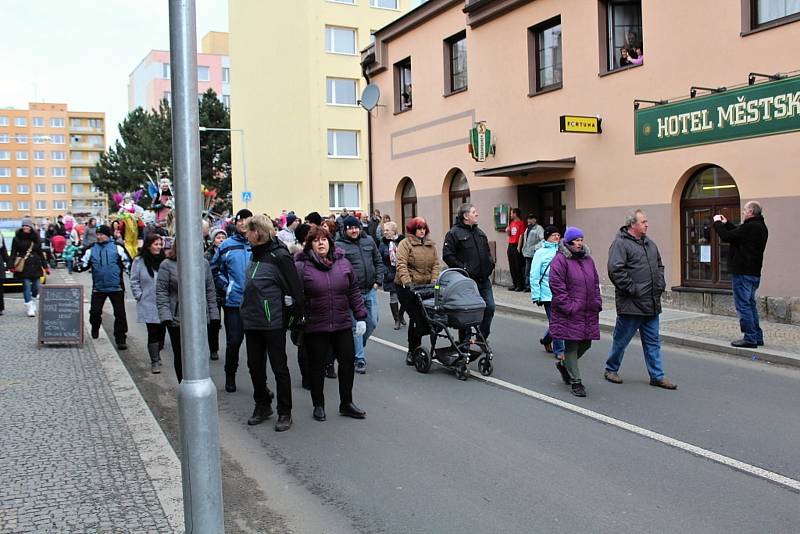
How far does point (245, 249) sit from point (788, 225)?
8.44 meters

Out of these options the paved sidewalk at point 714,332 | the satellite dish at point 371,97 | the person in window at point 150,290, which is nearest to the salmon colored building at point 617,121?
the paved sidewalk at point 714,332

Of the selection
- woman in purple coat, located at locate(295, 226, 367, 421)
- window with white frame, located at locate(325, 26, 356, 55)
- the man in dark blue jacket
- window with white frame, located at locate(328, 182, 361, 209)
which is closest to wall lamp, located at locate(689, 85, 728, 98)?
the man in dark blue jacket

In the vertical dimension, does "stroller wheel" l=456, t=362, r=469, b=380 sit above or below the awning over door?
below

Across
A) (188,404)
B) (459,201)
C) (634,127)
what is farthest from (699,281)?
(188,404)

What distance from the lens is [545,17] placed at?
16.7 metres

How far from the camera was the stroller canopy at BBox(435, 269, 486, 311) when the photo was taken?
841cm

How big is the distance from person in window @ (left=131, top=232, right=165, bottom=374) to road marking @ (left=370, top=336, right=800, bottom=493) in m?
3.88

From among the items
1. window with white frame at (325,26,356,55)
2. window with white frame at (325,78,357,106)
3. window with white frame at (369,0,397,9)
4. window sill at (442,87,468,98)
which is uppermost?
window with white frame at (369,0,397,9)

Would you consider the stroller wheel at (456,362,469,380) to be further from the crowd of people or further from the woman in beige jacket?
the woman in beige jacket

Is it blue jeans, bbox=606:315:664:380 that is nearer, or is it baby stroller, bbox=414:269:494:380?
blue jeans, bbox=606:315:664:380

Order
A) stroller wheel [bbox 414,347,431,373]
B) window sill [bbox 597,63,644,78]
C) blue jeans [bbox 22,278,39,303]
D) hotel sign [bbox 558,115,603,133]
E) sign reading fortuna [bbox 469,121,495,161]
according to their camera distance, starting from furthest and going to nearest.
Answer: sign reading fortuna [bbox 469,121,495,161]
hotel sign [bbox 558,115,603,133]
window sill [bbox 597,63,644,78]
blue jeans [bbox 22,278,39,303]
stroller wheel [bbox 414,347,431,373]

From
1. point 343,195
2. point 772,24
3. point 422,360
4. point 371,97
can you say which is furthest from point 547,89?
point 343,195

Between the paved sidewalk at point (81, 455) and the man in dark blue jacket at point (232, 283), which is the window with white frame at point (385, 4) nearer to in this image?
the man in dark blue jacket at point (232, 283)

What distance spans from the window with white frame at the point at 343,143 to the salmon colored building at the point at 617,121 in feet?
66.2
